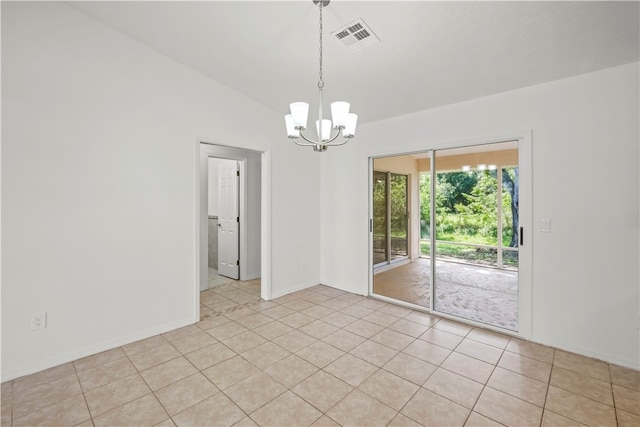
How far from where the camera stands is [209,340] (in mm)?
2877

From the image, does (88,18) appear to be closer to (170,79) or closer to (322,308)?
(170,79)

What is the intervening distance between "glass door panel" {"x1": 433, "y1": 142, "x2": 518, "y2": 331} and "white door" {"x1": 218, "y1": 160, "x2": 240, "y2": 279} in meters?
3.49

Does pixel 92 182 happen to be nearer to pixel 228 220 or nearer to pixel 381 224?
pixel 228 220

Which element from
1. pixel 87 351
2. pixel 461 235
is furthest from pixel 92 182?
pixel 461 235

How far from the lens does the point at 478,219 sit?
5586 mm

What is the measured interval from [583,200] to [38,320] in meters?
4.84

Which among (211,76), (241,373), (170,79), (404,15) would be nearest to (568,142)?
(404,15)

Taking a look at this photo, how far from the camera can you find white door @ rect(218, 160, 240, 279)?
498 centimetres

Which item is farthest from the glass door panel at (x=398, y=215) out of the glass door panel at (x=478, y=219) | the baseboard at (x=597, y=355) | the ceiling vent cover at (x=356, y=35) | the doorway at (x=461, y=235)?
the ceiling vent cover at (x=356, y=35)

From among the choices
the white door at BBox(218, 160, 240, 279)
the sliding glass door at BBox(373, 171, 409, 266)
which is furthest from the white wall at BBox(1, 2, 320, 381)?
the sliding glass door at BBox(373, 171, 409, 266)

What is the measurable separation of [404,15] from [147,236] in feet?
10.2

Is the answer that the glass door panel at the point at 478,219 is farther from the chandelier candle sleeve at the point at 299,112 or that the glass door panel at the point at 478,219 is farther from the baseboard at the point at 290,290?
the chandelier candle sleeve at the point at 299,112

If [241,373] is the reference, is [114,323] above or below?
above

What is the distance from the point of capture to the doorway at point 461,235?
3.90m
